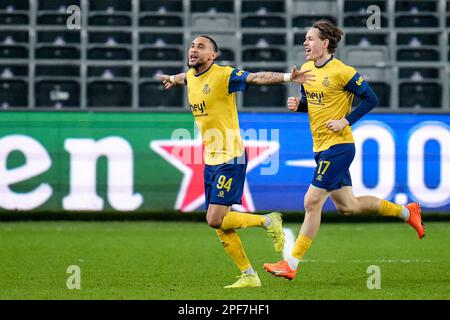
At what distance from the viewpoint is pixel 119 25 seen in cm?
1691

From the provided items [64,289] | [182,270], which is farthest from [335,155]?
[64,289]

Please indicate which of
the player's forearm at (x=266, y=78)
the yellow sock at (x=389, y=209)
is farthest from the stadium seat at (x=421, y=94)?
the player's forearm at (x=266, y=78)

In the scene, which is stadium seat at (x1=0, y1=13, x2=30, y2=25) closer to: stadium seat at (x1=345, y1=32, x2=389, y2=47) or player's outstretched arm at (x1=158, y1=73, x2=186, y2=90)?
stadium seat at (x1=345, y1=32, x2=389, y2=47)

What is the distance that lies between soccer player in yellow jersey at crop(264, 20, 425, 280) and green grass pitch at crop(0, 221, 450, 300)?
616 mm

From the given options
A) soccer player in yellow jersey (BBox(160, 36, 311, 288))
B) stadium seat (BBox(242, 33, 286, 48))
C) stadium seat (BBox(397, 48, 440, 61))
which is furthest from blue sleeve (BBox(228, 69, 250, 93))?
stadium seat (BBox(397, 48, 440, 61))

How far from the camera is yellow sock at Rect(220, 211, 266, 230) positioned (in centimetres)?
848

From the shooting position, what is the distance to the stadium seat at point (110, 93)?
15953mm

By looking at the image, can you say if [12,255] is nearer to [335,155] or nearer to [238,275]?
[238,275]

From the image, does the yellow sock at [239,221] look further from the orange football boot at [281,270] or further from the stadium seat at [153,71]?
the stadium seat at [153,71]

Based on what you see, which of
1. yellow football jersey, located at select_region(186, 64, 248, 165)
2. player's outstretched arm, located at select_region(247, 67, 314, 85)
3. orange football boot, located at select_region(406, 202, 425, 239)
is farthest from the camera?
orange football boot, located at select_region(406, 202, 425, 239)

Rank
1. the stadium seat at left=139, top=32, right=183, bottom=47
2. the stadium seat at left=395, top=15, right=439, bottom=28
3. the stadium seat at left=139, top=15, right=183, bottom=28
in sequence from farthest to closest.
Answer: the stadium seat at left=395, top=15, right=439, bottom=28, the stadium seat at left=139, top=15, right=183, bottom=28, the stadium seat at left=139, top=32, right=183, bottom=47

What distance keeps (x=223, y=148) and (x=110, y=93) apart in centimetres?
769

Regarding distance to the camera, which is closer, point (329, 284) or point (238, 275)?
point (329, 284)

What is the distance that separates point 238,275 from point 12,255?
2.63 metres
